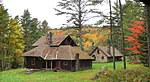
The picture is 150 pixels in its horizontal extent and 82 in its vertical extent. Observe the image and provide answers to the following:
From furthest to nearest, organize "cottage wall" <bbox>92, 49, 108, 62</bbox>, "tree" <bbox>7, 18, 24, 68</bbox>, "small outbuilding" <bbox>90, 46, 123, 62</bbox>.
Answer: "cottage wall" <bbox>92, 49, 108, 62</bbox> < "small outbuilding" <bbox>90, 46, 123, 62</bbox> < "tree" <bbox>7, 18, 24, 68</bbox>

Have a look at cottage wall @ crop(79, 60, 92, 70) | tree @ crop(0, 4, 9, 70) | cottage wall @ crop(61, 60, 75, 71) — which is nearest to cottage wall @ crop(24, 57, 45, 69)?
cottage wall @ crop(61, 60, 75, 71)

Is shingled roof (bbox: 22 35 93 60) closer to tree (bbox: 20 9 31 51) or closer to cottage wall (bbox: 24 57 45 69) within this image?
cottage wall (bbox: 24 57 45 69)

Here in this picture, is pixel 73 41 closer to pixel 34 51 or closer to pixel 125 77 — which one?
pixel 34 51

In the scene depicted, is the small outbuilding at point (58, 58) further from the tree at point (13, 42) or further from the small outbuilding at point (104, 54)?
the small outbuilding at point (104, 54)

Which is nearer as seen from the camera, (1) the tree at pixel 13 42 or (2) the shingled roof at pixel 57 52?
(2) the shingled roof at pixel 57 52

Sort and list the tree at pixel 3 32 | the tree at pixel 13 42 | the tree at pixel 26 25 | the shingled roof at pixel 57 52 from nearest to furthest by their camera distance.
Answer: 1. the shingled roof at pixel 57 52
2. the tree at pixel 3 32
3. the tree at pixel 13 42
4. the tree at pixel 26 25

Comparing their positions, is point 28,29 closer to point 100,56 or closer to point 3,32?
point 3,32

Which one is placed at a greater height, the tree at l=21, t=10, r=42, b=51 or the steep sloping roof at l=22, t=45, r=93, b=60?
the tree at l=21, t=10, r=42, b=51

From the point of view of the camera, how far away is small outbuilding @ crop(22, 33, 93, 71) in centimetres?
3909

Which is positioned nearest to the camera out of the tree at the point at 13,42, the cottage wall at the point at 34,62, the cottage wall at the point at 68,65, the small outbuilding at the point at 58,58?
the cottage wall at the point at 68,65

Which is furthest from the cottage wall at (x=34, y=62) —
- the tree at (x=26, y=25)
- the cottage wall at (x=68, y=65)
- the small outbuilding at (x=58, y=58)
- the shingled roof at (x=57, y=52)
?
the tree at (x=26, y=25)

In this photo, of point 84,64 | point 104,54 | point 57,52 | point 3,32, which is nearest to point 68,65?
point 57,52

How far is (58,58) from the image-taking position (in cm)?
3931

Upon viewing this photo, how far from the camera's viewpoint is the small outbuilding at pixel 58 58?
39.1 m
